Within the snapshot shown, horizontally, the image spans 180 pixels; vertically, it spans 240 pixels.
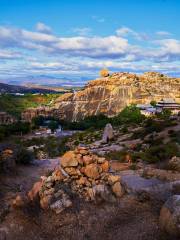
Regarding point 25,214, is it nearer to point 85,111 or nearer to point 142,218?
point 142,218

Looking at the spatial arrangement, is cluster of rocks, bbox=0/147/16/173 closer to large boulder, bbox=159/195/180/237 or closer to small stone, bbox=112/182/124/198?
small stone, bbox=112/182/124/198

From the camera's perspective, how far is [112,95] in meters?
87.8

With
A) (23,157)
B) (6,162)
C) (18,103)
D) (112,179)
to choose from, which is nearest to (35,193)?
(112,179)

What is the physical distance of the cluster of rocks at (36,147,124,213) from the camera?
8500 millimetres

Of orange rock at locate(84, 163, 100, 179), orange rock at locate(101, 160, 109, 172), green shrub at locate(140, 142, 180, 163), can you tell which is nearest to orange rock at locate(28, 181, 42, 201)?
orange rock at locate(84, 163, 100, 179)

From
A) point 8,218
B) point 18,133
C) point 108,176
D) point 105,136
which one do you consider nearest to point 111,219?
point 108,176

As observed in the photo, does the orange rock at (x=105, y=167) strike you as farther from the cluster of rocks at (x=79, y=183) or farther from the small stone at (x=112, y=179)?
the small stone at (x=112, y=179)

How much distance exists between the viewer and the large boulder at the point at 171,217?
6922 millimetres

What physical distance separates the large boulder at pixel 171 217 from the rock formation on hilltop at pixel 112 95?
7541 centimetres

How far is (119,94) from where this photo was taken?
86875 mm

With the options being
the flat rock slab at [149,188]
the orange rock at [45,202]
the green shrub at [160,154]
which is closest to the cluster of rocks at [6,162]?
the orange rock at [45,202]

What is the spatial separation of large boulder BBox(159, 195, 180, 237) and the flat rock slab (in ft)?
4.68

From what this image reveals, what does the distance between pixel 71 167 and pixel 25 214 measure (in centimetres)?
185

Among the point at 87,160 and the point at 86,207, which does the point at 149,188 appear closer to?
the point at 87,160
